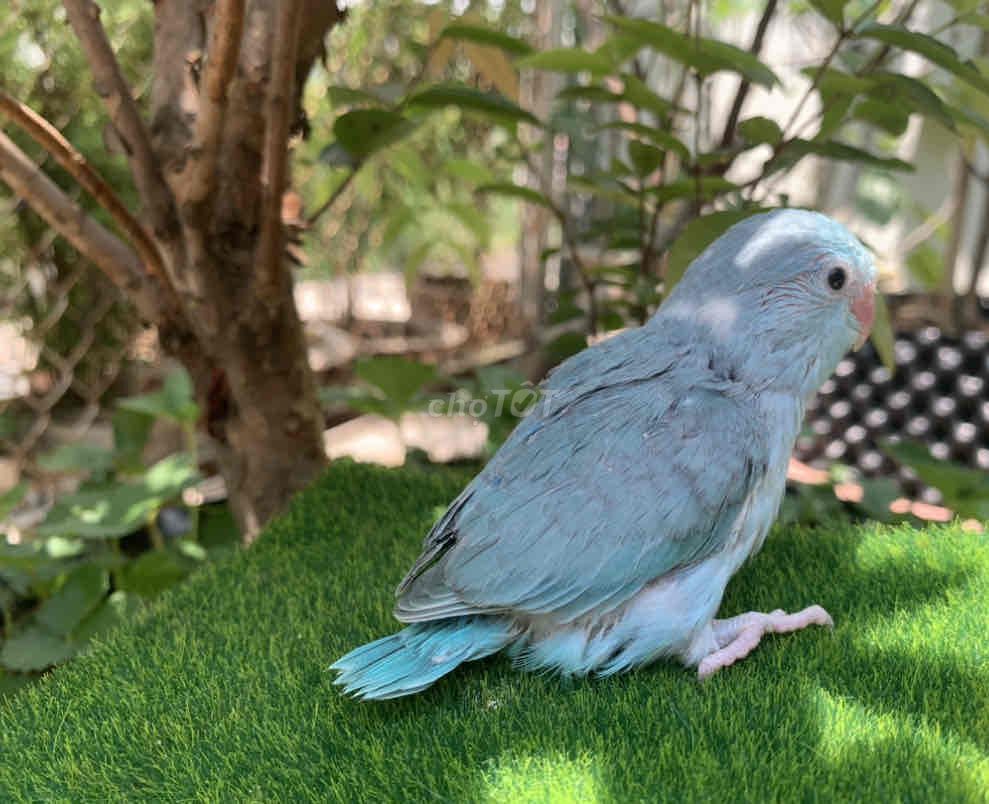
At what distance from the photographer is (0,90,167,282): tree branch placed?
3.38 ft

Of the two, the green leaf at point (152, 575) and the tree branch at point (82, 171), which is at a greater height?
the tree branch at point (82, 171)

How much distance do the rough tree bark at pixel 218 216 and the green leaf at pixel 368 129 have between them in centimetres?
7

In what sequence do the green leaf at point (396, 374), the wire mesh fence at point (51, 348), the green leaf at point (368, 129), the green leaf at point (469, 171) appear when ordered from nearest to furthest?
the green leaf at point (368, 129) < the green leaf at point (396, 374) < the green leaf at point (469, 171) < the wire mesh fence at point (51, 348)

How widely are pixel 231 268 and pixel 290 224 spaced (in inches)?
4.3

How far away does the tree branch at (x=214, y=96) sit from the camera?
0.93 m

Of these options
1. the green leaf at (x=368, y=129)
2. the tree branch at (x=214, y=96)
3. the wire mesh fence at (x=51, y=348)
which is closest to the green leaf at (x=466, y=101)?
the green leaf at (x=368, y=129)

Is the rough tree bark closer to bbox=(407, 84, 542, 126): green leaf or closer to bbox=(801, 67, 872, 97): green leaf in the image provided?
bbox=(407, 84, 542, 126): green leaf

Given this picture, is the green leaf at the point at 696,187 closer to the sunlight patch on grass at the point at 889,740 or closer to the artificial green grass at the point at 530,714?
the artificial green grass at the point at 530,714

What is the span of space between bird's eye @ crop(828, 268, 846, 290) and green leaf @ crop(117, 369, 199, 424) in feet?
3.10

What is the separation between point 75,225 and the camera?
120 cm

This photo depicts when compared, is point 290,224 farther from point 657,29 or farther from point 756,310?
point 756,310

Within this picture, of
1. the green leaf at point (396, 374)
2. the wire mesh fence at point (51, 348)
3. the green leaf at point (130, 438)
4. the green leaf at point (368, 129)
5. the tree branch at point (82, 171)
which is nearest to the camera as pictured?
the tree branch at point (82, 171)

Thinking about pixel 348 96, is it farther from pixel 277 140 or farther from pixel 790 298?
pixel 790 298

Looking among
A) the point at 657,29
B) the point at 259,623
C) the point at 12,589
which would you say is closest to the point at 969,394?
the point at 657,29
